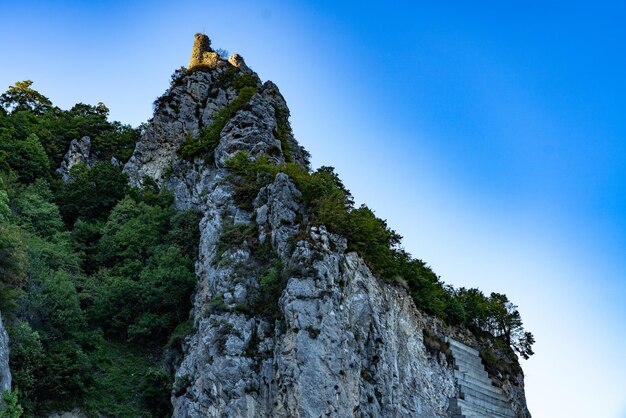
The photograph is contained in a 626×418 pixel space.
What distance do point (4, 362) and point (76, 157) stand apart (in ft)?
94.6

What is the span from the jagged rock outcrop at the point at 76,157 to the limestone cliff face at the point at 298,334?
1616 cm

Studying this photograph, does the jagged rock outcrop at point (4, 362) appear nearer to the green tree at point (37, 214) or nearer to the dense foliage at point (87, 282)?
the dense foliage at point (87, 282)

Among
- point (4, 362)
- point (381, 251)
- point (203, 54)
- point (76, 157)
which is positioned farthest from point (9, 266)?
point (203, 54)

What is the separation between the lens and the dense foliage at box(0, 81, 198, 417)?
2298 centimetres

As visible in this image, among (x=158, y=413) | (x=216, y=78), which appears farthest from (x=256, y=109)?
(x=158, y=413)

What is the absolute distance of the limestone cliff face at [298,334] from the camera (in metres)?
22.3

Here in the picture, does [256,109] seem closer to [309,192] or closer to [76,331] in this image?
[309,192]

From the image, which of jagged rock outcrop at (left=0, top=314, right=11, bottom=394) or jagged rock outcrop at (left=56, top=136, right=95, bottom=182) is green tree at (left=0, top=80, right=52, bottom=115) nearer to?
jagged rock outcrop at (left=56, top=136, right=95, bottom=182)

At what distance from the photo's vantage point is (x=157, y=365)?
2745 centimetres

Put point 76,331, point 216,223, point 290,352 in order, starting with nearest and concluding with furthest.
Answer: point 290,352, point 76,331, point 216,223

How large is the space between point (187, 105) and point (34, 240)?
23205 millimetres

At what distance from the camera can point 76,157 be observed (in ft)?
152

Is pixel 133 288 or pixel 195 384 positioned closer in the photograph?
pixel 195 384

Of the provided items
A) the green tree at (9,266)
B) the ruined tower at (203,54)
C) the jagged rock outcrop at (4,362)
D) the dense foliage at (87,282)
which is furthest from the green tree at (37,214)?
the ruined tower at (203,54)
